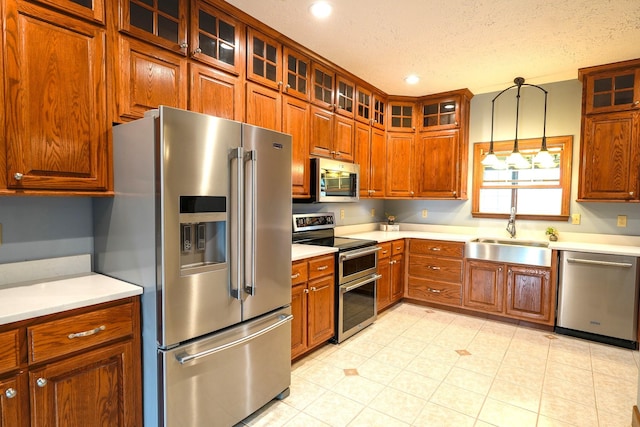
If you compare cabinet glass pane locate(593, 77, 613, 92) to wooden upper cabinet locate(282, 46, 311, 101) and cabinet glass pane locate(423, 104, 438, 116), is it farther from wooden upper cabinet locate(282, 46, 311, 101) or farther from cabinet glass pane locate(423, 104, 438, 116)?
wooden upper cabinet locate(282, 46, 311, 101)

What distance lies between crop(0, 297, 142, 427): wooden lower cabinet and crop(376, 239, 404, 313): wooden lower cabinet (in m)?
2.48

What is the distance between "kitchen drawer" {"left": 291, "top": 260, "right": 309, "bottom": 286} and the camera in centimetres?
244

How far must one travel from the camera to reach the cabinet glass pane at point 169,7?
1.95 m

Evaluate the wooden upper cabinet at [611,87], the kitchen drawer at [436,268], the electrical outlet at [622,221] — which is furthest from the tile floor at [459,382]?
the wooden upper cabinet at [611,87]

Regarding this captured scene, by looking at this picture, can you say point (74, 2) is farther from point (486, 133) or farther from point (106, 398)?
point (486, 133)

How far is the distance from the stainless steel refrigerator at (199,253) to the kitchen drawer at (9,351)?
471 millimetres

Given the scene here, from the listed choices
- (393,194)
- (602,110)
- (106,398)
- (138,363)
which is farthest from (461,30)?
(106,398)

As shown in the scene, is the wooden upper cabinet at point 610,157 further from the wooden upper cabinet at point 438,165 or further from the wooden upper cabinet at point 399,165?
the wooden upper cabinet at point 399,165

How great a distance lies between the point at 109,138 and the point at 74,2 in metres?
0.66

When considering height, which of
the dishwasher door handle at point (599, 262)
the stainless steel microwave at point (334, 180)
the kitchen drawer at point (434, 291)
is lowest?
the kitchen drawer at point (434, 291)

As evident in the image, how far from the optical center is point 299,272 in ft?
8.20

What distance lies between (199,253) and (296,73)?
1.92m

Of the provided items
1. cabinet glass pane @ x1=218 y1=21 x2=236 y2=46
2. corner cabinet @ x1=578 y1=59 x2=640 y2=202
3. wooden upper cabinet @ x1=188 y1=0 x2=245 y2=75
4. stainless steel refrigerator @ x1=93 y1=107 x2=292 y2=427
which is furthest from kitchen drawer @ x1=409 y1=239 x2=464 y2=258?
cabinet glass pane @ x1=218 y1=21 x2=236 y2=46

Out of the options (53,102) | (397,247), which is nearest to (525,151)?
(397,247)
